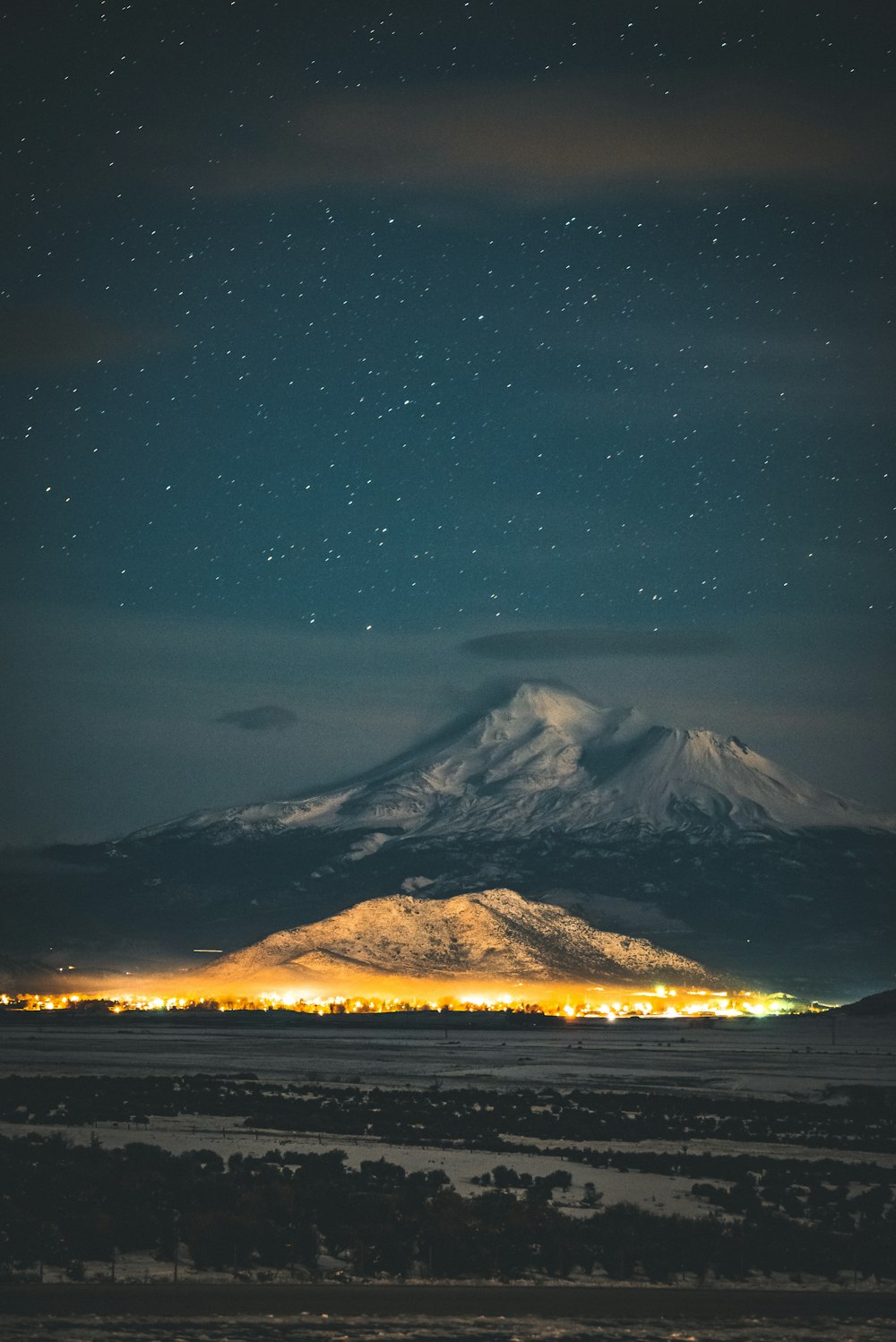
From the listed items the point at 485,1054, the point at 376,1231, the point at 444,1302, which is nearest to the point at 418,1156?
the point at 376,1231

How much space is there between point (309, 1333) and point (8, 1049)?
91401 millimetres

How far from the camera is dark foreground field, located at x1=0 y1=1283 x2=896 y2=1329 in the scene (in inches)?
1099

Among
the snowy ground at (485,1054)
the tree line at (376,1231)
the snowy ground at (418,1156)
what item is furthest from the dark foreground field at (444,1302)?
the snowy ground at (485,1054)

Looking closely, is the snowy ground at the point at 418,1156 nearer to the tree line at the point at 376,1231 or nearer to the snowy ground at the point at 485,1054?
the tree line at the point at 376,1231

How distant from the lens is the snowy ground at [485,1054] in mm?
90062

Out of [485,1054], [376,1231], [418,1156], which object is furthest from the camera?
[485,1054]

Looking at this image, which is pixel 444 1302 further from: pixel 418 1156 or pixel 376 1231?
pixel 418 1156

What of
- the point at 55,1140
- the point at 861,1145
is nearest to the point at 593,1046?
the point at 861,1145

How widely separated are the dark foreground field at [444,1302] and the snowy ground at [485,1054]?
5243 cm

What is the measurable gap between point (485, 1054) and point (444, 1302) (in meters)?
88.7

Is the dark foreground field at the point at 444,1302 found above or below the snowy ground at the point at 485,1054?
above

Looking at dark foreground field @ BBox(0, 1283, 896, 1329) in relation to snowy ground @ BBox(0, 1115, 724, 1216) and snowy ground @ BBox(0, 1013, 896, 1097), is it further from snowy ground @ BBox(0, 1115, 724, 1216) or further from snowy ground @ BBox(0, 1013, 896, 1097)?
snowy ground @ BBox(0, 1013, 896, 1097)

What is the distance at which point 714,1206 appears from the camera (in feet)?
135

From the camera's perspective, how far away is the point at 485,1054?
11662cm
